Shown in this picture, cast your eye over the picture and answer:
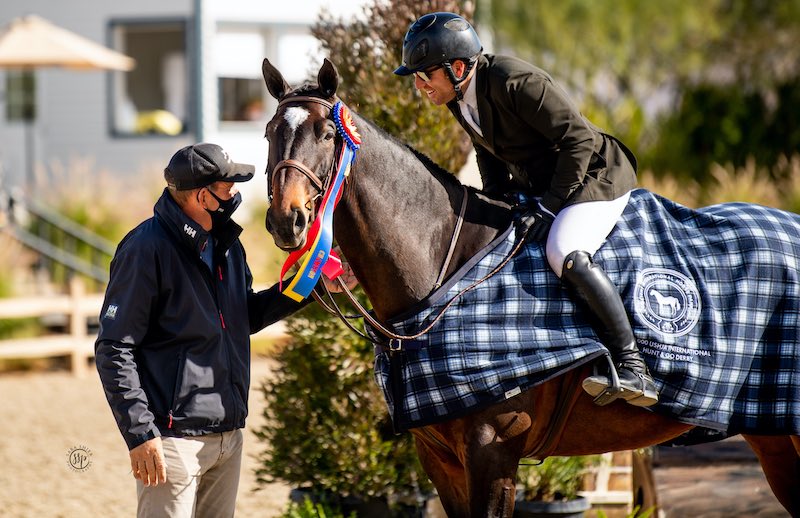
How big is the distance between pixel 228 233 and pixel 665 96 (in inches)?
1082

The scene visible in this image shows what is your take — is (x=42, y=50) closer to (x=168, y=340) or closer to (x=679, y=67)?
(x=168, y=340)

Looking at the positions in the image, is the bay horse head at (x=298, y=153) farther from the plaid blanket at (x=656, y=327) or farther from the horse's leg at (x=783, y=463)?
the horse's leg at (x=783, y=463)

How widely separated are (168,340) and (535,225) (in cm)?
143

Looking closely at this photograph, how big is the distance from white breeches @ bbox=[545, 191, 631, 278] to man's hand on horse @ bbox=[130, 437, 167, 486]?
1.56 meters

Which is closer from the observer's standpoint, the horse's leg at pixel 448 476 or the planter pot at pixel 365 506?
the horse's leg at pixel 448 476

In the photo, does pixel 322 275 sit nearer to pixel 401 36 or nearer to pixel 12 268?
pixel 401 36

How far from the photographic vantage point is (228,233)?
386cm

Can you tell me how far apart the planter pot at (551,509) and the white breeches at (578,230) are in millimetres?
1669

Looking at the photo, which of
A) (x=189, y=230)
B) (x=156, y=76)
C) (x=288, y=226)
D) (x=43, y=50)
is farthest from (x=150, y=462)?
(x=156, y=76)

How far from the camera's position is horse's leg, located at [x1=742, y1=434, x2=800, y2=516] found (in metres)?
4.32

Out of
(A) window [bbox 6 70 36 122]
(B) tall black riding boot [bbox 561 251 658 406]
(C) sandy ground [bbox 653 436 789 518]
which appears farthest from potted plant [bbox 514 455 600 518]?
(A) window [bbox 6 70 36 122]

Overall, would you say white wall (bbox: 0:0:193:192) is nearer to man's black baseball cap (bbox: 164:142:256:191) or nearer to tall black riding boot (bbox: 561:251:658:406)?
man's black baseball cap (bbox: 164:142:256:191)

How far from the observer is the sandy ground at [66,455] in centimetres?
640

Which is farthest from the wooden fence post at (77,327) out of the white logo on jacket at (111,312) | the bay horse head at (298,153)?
the bay horse head at (298,153)
